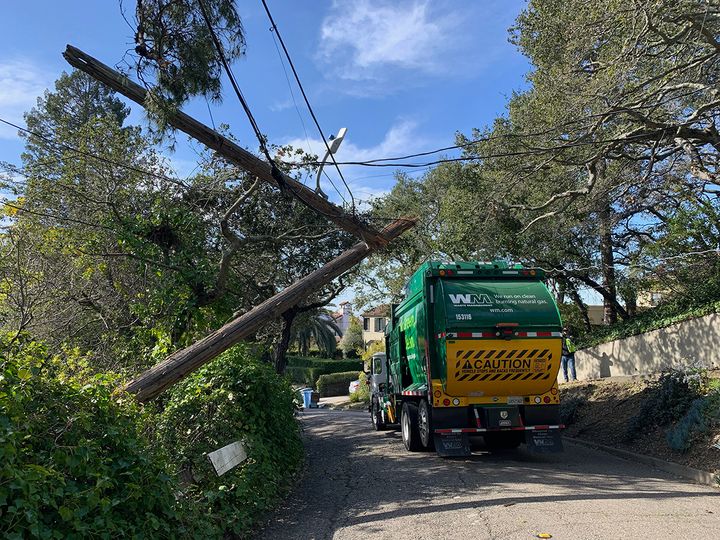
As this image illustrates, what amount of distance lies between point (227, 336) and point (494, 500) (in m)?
4.51

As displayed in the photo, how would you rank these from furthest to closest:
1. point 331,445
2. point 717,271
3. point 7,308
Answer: point 717,271
point 331,445
point 7,308

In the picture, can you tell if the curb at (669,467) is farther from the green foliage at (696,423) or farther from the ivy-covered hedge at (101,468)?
the ivy-covered hedge at (101,468)

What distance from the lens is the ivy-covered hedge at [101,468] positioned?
3832 mm

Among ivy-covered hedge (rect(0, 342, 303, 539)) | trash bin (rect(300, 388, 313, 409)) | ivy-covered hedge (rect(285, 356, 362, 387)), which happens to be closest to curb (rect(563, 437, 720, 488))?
ivy-covered hedge (rect(0, 342, 303, 539))

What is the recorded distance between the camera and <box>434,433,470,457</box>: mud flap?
9.90 m

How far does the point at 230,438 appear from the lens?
7.58 meters

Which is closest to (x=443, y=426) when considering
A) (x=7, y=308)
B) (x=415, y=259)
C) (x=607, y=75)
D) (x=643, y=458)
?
(x=643, y=458)

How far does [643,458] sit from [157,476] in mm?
8777

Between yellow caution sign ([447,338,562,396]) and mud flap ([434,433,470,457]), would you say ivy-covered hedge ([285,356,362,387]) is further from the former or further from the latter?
Result: yellow caution sign ([447,338,562,396])

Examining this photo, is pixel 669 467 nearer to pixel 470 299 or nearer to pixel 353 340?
pixel 470 299

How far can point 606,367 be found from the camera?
757 inches

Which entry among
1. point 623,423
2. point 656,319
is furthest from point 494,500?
point 656,319

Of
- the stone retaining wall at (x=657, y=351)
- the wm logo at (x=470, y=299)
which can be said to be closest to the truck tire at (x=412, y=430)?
the wm logo at (x=470, y=299)

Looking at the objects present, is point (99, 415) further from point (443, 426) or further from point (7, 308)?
point (7, 308)
